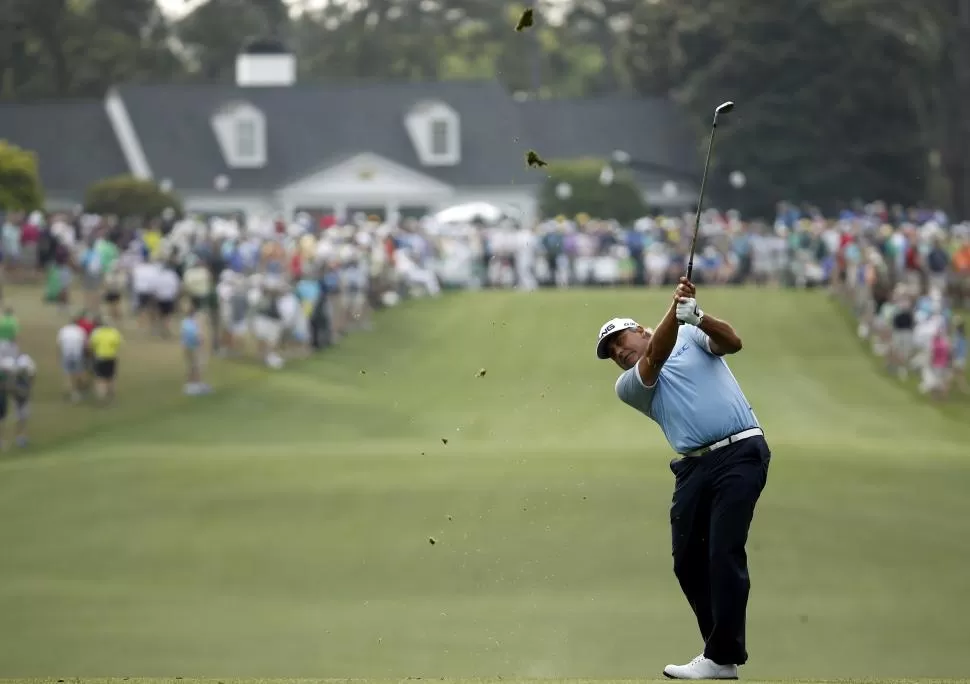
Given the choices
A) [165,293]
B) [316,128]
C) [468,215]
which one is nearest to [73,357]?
[165,293]

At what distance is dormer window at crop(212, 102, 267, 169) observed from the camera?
70062 mm

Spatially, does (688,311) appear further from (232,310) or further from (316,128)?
(316,128)

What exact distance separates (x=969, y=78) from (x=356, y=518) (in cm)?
5345

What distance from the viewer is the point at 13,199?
51.2m

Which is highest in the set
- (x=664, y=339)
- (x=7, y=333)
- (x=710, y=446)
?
(x=664, y=339)

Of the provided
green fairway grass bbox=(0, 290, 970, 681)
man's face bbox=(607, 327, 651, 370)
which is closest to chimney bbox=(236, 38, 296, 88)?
green fairway grass bbox=(0, 290, 970, 681)

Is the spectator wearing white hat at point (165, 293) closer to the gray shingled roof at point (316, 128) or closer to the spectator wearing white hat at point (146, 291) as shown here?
the spectator wearing white hat at point (146, 291)

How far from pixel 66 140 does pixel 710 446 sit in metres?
64.2

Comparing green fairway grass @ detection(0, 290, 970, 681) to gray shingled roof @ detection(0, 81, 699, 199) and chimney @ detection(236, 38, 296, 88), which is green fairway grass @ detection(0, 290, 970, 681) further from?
Result: chimney @ detection(236, 38, 296, 88)

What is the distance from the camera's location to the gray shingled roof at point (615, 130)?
2785 inches

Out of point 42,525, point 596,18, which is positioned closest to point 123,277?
point 42,525

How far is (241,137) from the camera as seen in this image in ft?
231

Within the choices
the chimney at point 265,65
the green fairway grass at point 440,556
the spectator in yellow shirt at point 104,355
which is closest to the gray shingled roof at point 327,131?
the chimney at point 265,65

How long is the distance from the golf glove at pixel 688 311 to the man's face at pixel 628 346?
1.88ft
